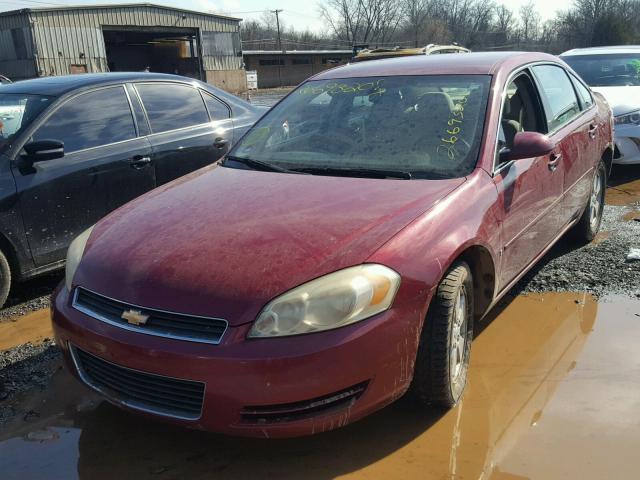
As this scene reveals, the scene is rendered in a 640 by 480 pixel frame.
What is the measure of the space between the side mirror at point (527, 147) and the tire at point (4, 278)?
3300 mm

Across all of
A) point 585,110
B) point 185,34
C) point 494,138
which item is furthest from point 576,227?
point 185,34

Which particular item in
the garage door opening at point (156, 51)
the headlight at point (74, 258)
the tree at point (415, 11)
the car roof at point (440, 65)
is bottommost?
the headlight at point (74, 258)

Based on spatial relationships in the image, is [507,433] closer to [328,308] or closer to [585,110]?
[328,308]

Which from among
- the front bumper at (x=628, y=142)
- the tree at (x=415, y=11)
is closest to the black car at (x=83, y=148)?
the front bumper at (x=628, y=142)

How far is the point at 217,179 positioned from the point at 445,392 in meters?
1.65

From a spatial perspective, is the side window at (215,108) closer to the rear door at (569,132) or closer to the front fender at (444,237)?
the rear door at (569,132)

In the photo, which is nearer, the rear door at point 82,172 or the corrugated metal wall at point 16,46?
the rear door at point 82,172

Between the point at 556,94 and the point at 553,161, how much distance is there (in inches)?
30.5

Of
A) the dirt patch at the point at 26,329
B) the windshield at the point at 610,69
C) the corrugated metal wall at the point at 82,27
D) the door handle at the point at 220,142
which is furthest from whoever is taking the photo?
the corrugated metal wall at the point at 82,27

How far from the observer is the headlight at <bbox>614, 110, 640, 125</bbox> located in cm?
727

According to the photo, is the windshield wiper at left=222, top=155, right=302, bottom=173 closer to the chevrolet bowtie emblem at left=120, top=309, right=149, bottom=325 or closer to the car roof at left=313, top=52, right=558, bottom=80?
the car roof at left=313, top=52, right=558, bottom=80

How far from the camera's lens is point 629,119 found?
7293 millimetres

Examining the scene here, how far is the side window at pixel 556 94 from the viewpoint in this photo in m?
4.00

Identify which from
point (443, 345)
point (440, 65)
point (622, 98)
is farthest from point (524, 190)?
point (622, 98)
